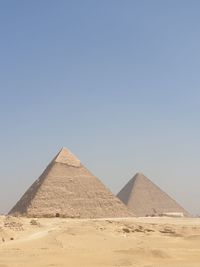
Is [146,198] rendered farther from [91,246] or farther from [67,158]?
[91,246]

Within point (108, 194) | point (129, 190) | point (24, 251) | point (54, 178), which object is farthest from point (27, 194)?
point (24, 251)

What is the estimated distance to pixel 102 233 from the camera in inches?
687

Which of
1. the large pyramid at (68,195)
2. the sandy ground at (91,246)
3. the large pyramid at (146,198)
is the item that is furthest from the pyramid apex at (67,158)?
the sandy ground at (91,246)

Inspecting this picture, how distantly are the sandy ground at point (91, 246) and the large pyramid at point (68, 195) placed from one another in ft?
59.8

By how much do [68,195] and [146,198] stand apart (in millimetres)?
16753

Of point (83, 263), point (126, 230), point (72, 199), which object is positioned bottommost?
point (83, 263)

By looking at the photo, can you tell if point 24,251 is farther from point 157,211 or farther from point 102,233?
point 157,211

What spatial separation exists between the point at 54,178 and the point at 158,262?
31.1m

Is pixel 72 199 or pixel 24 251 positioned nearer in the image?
pixel 24 251

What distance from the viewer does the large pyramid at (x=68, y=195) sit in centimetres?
3859

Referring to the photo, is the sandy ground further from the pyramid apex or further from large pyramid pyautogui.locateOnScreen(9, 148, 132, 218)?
the pyramid apex

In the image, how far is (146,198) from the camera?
183 ft

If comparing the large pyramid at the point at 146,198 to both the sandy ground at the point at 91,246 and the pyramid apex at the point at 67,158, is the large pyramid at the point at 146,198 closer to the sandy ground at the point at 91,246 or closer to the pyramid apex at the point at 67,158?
the pyramid apex at the point at 67,158

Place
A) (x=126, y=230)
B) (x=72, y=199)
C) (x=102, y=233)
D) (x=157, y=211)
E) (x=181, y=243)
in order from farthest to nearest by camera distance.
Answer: (x=157, y=211)
(x=72, y=199)
(x=126, y=230)
(x=102, y=233)
(x=181, y=243)
